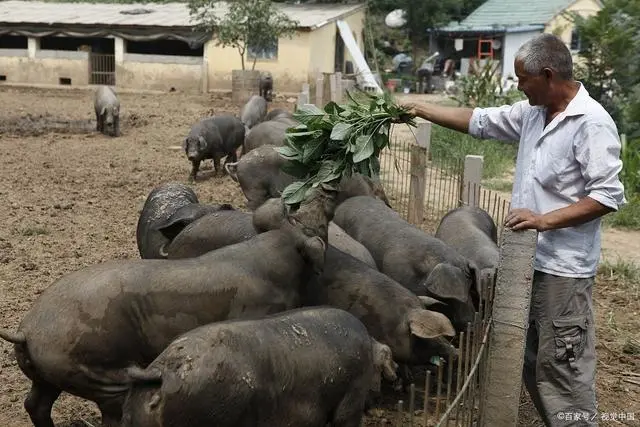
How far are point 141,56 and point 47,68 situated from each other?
308 cm

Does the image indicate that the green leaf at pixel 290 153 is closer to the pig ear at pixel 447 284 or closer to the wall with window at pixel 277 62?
the pig ear at pixel 447 284

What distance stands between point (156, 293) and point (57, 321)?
1.46ft

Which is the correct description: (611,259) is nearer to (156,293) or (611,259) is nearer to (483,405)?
(483,405)

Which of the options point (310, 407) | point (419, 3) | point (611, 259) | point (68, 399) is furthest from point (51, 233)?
point (419, 3)

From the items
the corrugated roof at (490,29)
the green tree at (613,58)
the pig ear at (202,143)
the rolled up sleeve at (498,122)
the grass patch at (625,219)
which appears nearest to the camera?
the rolled up sleeve at (498,122)

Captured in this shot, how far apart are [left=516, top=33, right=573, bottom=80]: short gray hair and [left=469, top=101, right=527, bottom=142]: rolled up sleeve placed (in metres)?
0.46

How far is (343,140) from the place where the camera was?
14.3 feet

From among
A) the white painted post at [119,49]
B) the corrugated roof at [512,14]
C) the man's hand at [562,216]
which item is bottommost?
the man's hand at [562,216]

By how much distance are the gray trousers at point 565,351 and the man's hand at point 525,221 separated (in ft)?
1.09

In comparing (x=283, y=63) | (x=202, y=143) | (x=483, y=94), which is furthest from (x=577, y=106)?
(x=283, y=63)

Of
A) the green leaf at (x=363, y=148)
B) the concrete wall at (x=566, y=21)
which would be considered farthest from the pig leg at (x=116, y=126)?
the concrete wall at (x=566, y=21)

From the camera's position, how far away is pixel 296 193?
4457 mm

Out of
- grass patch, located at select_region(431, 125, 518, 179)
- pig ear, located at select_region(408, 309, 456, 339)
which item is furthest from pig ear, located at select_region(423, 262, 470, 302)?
grass patch, located at select_region(431, 125, 518, 179)

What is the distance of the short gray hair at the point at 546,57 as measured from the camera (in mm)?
3514
